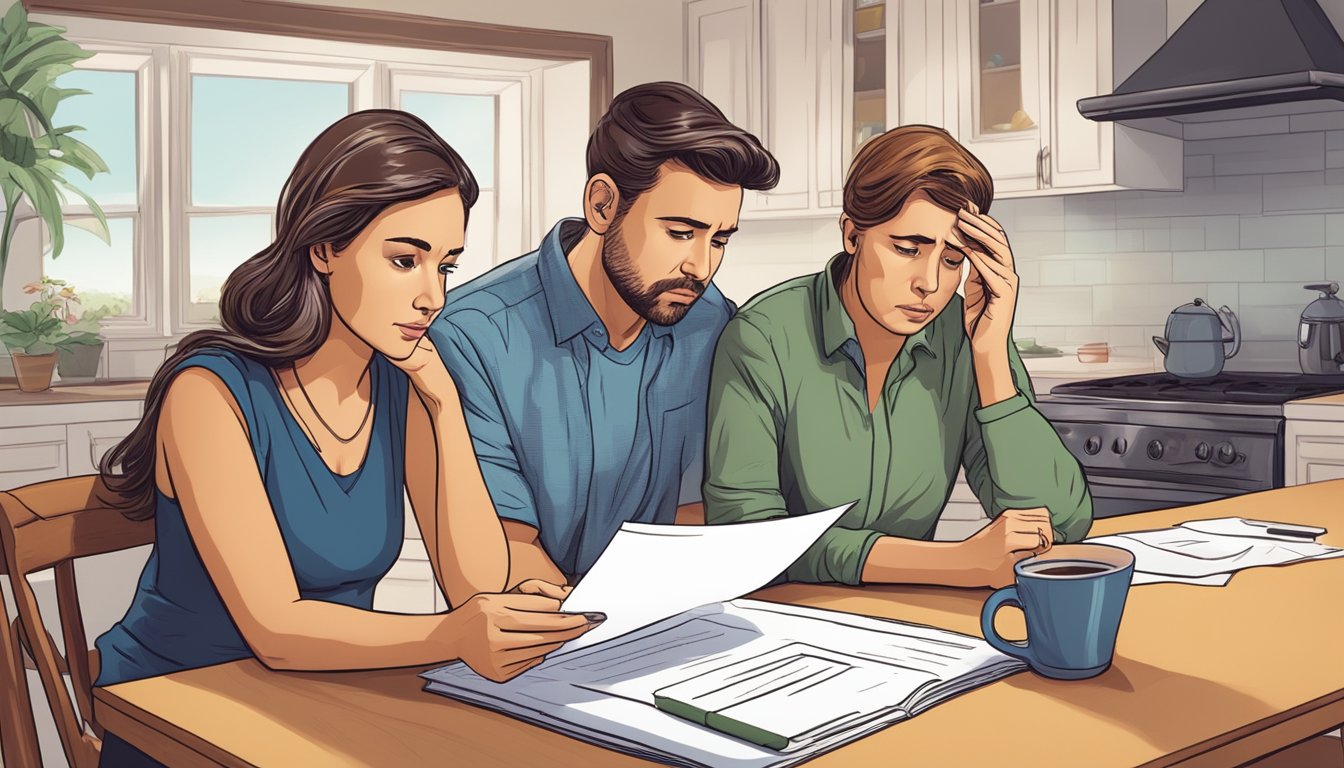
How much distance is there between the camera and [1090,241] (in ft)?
13.5

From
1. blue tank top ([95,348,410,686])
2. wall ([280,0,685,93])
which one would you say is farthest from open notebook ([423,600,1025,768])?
wall ([280,0,685,93])

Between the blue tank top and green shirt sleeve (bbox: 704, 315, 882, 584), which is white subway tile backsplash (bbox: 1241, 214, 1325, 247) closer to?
green shirt sleeve (bbox: 704, 315, 882, 584)

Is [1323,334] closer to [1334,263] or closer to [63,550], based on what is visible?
[1334,263]

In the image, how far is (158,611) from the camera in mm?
1391

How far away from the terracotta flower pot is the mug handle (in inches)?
127

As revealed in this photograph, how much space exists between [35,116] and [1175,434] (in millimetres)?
3302

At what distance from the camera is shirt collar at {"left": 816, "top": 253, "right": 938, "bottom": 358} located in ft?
5.57

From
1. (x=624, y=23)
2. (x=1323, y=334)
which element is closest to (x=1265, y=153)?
(x=1323, y=334)

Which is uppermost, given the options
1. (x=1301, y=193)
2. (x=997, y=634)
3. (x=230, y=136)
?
(x=230, y=136)

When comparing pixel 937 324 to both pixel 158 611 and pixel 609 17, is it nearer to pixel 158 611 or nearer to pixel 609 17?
pixel 158 611

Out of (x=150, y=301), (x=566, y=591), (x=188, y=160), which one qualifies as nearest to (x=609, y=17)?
(x=188, y=160)

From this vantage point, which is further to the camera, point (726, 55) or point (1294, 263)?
point (726, 55)

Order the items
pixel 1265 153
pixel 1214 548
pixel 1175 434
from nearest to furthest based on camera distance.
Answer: pixel 1214 548
pixel 1175 434
pixel 1265 153

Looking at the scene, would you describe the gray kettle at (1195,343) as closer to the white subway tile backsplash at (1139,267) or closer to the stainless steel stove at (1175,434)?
the stainless steel stove at (1175,434)
